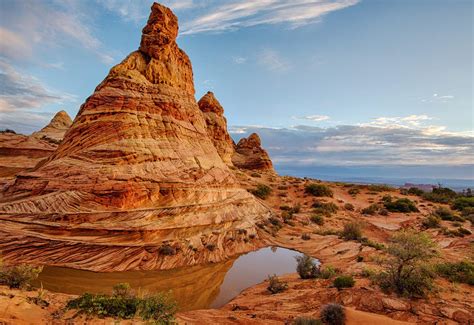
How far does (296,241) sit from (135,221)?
462 inches

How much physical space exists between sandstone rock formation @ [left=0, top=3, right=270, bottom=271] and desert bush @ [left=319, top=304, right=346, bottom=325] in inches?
336

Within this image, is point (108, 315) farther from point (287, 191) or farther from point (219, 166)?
point (287, 191)

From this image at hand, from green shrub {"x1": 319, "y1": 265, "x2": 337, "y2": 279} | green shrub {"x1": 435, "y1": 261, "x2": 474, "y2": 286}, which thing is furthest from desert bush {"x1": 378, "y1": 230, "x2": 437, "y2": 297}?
green shrub {"x1": 319, "y1": 265, "x2": 337, "y2": 279}

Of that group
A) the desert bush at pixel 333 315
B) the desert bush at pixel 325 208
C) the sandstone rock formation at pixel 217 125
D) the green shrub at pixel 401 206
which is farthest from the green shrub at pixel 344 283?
the sandstone rock formation at pixel 217 125

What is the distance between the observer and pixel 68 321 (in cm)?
641

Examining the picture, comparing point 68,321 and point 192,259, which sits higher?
point 68,321

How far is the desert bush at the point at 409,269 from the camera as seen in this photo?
9.14m

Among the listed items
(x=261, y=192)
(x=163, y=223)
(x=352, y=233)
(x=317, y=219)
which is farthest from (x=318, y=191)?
(x=163, y=223)

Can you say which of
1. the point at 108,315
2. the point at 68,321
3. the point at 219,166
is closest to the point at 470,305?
the point at 108,315

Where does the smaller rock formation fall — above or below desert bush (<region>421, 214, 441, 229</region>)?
above

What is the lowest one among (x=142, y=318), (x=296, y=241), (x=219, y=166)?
(x=296, y=241)

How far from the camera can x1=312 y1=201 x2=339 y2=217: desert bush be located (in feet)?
98.2

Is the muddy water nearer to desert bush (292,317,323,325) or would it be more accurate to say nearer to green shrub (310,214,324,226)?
desert bush (292,317,323,325)

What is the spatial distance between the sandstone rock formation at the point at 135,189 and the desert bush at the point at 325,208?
36.6 ft
